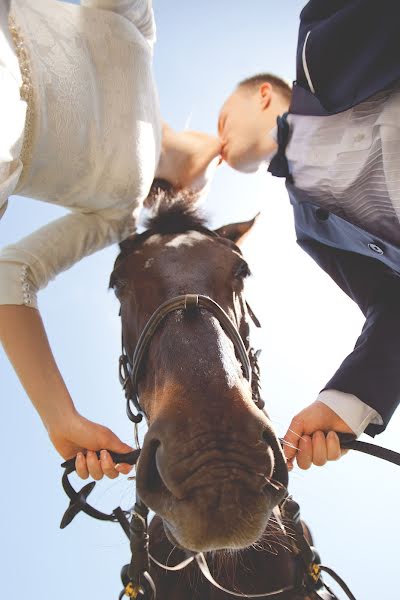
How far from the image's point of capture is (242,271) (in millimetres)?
2029

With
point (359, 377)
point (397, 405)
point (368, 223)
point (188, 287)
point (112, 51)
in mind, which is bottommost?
point (397, 405)

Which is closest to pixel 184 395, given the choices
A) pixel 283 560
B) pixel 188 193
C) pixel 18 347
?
pixel 18 347

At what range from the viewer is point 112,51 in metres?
1.46

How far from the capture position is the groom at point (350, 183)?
140 centimetres

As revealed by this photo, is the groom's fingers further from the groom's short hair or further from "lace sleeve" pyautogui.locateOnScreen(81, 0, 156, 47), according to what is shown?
the groom's short hair

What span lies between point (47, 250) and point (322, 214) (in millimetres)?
1198

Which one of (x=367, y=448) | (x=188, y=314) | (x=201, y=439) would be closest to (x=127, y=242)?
(x=188, y=314)

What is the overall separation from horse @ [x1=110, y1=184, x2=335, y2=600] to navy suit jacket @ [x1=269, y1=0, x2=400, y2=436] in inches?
16.8

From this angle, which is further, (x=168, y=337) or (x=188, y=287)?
(x=188, y=287)

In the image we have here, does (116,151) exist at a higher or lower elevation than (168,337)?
higher

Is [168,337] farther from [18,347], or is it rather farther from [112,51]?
[112,51]

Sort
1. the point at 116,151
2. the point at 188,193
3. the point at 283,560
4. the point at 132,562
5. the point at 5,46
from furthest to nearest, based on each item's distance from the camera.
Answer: the point at 188,193 < the point at 283,560 < the point at 132,562 < the point at 116,151 < the point at 5,46

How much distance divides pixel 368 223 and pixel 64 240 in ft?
4.27

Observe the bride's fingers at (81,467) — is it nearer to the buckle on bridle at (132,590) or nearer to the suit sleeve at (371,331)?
the buckle on bridle at (132,590)
